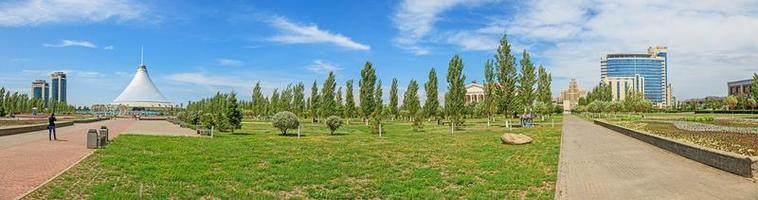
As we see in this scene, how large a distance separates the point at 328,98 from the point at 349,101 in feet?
14.4

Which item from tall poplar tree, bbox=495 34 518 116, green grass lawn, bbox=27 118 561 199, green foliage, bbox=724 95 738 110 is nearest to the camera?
green grass lawn, bbox=27 118 561 199

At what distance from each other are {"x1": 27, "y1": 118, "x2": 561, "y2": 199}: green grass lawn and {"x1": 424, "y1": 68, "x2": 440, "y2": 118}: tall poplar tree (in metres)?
44.2

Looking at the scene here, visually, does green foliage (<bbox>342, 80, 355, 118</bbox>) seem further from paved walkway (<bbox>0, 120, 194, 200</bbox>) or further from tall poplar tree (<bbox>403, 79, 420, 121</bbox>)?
paved walkway (<bbox>0, 120, 194, 200</bbox>)

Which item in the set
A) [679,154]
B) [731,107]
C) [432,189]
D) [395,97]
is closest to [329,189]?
[432,189]

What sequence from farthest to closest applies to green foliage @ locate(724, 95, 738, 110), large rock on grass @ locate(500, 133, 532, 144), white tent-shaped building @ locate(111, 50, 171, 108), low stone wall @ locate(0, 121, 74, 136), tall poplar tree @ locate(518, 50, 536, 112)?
white tent-shaped building @ locate(111, 50, 171, 108) < green foliage @ locate(724, 95, 738, 110) < tall poplar tree @ locate(518, 50, 536, 112) < low stone wall @ locate(0, 121, 74, 136) < large rock on grass @ locate(500, 133, 532, 144)

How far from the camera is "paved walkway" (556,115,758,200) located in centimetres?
973

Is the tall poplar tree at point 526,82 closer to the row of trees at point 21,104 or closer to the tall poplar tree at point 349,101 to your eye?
the tall poplar tree at point 349,101

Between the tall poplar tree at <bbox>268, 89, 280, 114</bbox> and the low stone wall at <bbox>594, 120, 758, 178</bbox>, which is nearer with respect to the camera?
the low stone wall at <bbox>594, 120, 758, 178</bbox>

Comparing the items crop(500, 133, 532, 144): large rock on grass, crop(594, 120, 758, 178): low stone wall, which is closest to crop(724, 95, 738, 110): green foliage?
crop(594, 120, 758, 178): low stone wall

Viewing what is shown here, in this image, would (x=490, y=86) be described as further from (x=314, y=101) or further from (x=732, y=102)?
(x=732, y=102)

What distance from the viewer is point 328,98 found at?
2525 inches

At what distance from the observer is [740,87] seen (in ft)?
446

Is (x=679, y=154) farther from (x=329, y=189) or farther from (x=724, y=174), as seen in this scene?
(x=329, y=189)

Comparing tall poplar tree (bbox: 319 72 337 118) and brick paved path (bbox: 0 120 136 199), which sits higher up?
tall poplar tree (bbox: 319 72 337 118)
